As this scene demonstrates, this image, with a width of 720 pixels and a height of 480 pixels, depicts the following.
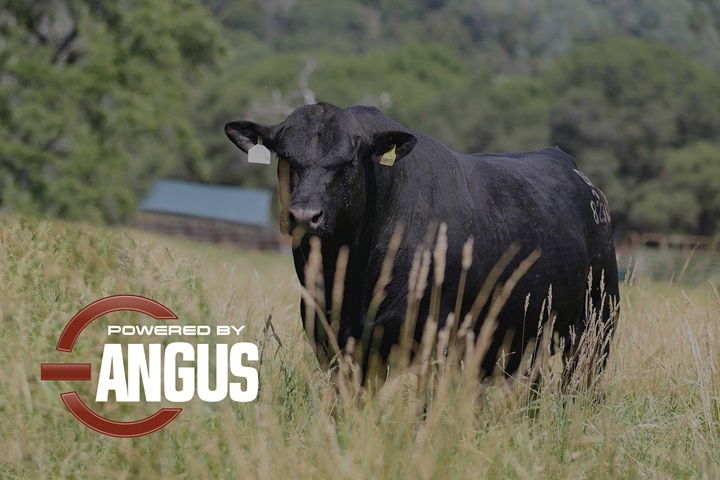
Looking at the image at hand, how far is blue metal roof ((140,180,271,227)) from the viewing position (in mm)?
60219

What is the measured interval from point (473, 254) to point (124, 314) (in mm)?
2080

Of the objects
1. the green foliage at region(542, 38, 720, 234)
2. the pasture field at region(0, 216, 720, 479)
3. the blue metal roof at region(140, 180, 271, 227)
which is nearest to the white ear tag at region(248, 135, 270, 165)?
the pasture field at region(0, 216, 720, 479)

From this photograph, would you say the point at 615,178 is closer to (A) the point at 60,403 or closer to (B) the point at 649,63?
(B) the point at 649,63

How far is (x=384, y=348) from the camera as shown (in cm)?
561

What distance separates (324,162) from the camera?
17.8 feet

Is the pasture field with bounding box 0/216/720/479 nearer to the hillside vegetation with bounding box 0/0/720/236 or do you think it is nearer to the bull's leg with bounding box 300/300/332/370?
the bull's leg with bounding box 300/300/332/370

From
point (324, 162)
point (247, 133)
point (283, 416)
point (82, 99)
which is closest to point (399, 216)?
point (324, 162)

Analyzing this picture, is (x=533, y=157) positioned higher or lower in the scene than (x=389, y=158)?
lower

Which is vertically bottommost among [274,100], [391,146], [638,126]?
[638,126]

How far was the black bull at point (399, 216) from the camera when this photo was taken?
5465 mm

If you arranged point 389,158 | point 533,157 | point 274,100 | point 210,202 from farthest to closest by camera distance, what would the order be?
→ point 210,202, point 274,100, point 533,157, point 389,158

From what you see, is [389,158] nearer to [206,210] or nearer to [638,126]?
[206,210]

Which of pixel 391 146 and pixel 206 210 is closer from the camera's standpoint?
pixel 391 146

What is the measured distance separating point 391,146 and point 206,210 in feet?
187
